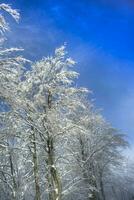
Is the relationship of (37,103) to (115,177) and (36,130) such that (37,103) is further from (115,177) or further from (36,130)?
(115,177)

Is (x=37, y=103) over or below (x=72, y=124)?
over

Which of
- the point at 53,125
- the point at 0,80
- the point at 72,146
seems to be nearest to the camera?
the point at 0,80

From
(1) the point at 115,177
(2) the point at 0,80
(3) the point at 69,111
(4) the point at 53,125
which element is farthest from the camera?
(1) the point at 115,177

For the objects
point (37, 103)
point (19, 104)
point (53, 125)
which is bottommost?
point (19, 104)

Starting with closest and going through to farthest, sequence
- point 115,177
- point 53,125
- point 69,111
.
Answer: point 53,125 < point 69,111 < point 115,177

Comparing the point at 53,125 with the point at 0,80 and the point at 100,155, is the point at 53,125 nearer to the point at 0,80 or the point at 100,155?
the point at 0,80

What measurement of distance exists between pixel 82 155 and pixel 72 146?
100 centimetres

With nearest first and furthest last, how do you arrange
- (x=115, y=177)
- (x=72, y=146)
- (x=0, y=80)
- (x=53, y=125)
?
1. (x=0, y=80)
2. (x=53, y=125)
3. (x=72, y=146)
4. (x=115, y=177)

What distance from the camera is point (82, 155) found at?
82.8 ft

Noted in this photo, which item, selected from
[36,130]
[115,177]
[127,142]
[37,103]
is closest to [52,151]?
[36,130]

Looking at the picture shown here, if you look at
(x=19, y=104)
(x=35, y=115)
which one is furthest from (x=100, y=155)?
(x=19, y=104)

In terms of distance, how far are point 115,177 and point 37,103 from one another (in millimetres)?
13005

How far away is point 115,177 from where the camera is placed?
28094 mm

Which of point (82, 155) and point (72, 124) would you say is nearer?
point (72, 124)
